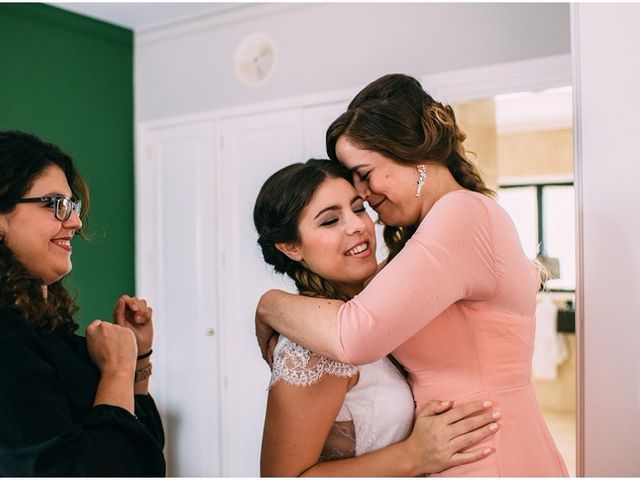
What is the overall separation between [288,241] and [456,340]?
27cm

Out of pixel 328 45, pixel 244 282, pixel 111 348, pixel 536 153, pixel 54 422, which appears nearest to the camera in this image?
pixel 54 422

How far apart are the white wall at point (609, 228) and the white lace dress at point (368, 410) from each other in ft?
1.16

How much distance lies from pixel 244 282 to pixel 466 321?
3.05ft

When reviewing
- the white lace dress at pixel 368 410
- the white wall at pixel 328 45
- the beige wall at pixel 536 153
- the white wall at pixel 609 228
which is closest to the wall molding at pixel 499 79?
the white wall at pixel 328 45

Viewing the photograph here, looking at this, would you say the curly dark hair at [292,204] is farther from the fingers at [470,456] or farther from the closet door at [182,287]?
the closet door at [182,287]

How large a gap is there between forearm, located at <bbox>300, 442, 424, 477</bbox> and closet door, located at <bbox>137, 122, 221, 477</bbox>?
859 millimetres

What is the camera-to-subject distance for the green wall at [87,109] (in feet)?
4.22

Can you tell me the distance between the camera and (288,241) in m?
0.91

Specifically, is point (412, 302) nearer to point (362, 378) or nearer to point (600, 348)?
point (362, 378)

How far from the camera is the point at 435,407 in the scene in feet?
2.75

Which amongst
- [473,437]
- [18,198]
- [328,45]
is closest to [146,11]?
[328,45]

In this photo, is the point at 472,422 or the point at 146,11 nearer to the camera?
the point at 472,422

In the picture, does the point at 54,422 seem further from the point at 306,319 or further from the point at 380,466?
the point at 380,466

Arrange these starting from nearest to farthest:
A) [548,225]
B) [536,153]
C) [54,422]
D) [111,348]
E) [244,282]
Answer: [54,422] → [111,348] → [548,225] → [244,282] → [536,153]
